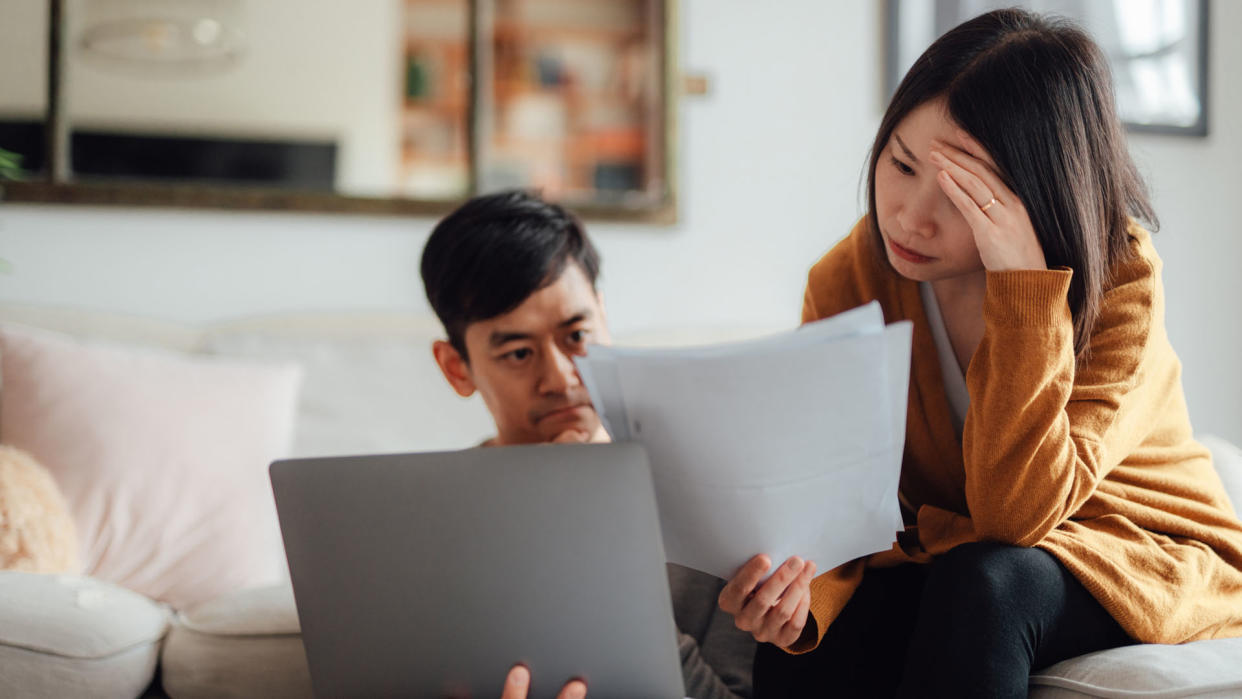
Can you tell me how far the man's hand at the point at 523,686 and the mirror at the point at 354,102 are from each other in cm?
142

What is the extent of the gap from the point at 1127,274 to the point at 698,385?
1.79 feet

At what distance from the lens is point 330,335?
1.88 m

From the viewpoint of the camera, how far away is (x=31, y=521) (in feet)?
4.01

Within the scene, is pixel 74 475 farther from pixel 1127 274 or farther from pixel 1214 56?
pixel 1214 56

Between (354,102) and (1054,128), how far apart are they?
1556mm

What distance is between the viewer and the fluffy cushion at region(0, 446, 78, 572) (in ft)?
3.90

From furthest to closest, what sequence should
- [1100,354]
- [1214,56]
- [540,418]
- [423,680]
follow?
[1214,56]
[540,418]
[1100,354]
[423,680]

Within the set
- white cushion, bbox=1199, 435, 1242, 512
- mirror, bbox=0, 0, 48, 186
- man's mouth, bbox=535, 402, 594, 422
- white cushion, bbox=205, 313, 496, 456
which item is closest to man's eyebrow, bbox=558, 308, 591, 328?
man's mouth, bbox=535, 402, 594, 422

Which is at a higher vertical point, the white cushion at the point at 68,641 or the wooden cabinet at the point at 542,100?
the wooden cabinet at the point at 542,100

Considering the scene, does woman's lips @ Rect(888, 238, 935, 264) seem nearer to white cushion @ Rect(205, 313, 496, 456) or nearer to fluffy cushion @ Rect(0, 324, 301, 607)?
white cushion @ Rect(205, 313, 496, 456)

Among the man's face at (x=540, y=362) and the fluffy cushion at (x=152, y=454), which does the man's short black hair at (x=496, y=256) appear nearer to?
the man's face at (x=540, y=362)

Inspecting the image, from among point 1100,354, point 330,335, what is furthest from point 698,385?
point 330,335

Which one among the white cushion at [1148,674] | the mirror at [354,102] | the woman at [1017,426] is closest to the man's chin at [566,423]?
the woman at [1017,426]

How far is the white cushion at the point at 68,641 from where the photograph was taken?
3.36 ft
